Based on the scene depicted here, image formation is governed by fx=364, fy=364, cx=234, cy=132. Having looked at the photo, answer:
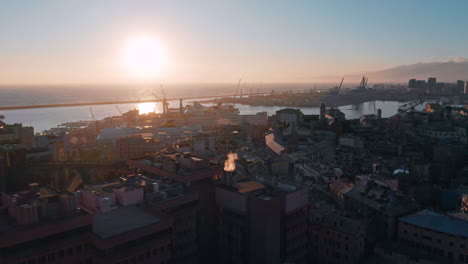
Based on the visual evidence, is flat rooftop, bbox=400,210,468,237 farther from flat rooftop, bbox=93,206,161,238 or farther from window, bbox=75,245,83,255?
window, bbox=75,245,83,255

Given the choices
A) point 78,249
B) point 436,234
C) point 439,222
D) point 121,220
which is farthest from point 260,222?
point 439,222

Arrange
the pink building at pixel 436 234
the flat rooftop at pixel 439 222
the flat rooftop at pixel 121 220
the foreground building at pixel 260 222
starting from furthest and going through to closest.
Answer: the flat rooftop at pixel 439 222, the pink building at pixel 436 234, the foreground building at pixel 260 222, the flat rooftop at pixel 121 220

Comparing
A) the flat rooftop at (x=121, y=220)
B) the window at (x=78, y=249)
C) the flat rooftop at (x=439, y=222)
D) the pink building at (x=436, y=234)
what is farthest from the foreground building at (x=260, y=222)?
the window at (x=78, y=249)

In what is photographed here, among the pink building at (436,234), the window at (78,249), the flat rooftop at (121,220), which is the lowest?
the pink building at (436,234)

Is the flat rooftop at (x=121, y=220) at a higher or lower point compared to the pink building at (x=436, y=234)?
higher

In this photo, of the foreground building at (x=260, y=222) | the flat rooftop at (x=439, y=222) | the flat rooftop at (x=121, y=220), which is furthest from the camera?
the flat rooftop at (x=439, y=222)

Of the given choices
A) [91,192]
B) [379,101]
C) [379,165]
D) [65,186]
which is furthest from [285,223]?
[379,101]

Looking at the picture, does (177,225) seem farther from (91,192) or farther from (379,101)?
(379,101)

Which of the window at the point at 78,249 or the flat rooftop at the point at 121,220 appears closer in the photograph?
the window at the point at 78,249

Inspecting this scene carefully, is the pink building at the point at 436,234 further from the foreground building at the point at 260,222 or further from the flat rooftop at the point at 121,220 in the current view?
the flat rooftop at the point at 121,220
